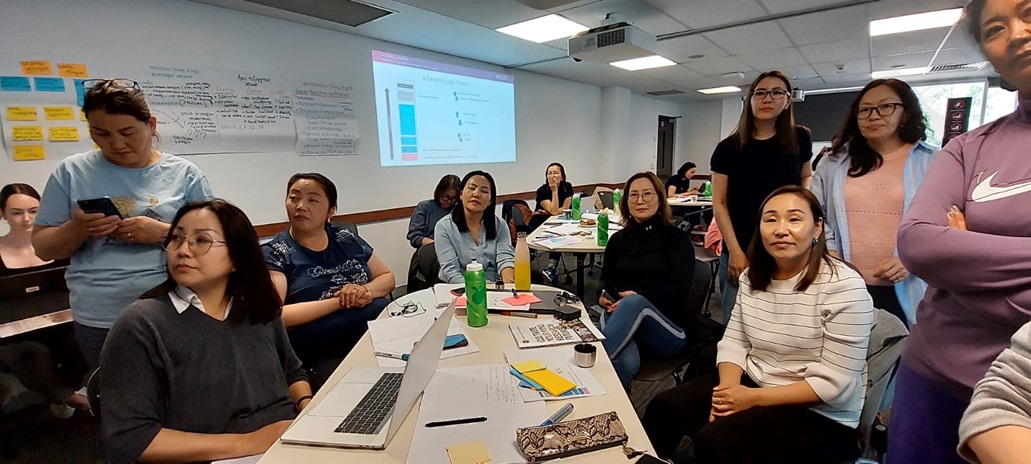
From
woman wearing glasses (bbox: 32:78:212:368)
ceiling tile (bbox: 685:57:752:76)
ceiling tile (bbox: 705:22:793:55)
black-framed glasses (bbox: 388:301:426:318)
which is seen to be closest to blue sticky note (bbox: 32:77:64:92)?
woman wearing glasses (bbox: 32:78:212:368)

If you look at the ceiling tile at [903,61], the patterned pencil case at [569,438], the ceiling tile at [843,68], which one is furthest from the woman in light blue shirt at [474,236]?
the ceiling tile at [903,61]

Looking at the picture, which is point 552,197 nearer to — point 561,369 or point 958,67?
point 561,369

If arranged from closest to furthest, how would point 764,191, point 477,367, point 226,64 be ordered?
point 477,367 < point 764,191 < point 226,64

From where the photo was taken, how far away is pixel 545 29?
3840 mm

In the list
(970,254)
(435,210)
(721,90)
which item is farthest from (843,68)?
(970,254)

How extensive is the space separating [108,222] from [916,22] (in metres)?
5.72

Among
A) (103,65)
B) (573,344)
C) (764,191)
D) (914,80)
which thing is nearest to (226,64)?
(103,65)

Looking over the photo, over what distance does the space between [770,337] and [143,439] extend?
175cm

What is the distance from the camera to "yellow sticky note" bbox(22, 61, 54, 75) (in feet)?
8.16

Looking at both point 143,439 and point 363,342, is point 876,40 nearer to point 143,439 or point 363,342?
point 363,342

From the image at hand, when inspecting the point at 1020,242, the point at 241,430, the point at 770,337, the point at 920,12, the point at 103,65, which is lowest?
the point at 241,430

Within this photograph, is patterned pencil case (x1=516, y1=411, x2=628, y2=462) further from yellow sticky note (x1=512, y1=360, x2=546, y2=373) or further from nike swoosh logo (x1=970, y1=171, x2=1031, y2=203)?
nike swoosh logo (x1=970, y1=171, x2=1031, y2=203)

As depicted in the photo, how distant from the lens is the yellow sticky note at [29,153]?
2.50 metres

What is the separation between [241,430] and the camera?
1.15 meters
